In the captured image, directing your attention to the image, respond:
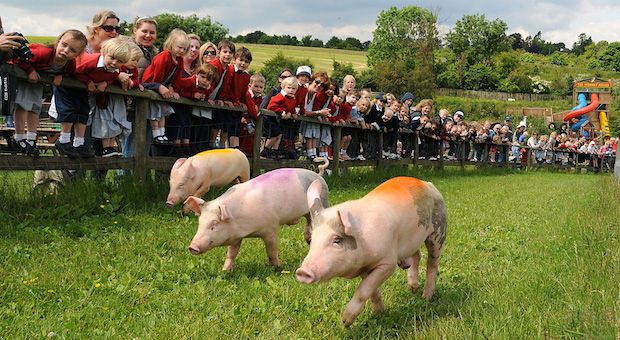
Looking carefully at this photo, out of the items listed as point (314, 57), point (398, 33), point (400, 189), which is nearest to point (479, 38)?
point (398, 33)

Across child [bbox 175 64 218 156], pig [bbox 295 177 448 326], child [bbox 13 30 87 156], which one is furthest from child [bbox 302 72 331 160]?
pig [bbox 295 177 448 326]

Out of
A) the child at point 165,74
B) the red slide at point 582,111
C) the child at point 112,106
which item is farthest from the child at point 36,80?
the red slide at point 582,111

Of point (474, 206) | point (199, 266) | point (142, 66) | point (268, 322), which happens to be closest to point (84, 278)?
point (199, 266)

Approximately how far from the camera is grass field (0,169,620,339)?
3473mm

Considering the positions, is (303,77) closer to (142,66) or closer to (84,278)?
(142,66)

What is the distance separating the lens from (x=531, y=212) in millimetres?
9789

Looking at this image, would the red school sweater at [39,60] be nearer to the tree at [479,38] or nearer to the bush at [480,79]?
the bush at [480,79]

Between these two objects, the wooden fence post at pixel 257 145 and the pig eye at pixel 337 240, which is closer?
the pig eye at pixel 337 240

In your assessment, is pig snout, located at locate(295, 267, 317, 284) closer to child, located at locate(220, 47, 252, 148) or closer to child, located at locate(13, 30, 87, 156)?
child, located at locate(13, 30, 87, 156)

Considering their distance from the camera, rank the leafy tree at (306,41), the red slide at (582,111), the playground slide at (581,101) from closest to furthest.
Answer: the red slide at (582,111), the playground slide at (581,101), the leafy tree at (306,41)

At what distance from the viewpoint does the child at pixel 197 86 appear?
8016 millimetres

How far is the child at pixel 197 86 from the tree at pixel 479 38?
9606 centimetres

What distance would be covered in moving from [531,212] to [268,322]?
703 centimetres

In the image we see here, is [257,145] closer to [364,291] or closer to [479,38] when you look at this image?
[364,291]
